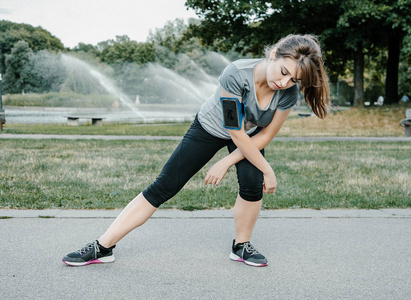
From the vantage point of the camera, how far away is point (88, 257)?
10.5ft

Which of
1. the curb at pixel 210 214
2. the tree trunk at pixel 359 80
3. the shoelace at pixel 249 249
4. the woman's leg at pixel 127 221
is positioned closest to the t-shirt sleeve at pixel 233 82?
the woman's leg at pixel 127 221

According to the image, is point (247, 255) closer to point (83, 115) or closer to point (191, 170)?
point (191, 170)

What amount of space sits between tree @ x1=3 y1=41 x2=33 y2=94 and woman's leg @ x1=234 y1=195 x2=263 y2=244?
59.3m

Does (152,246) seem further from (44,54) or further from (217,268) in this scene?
(44,54)

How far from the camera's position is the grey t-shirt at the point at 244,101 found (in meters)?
2.98

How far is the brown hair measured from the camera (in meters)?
2.76

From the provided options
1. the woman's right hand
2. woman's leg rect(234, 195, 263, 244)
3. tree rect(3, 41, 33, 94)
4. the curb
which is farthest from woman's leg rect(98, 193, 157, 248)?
tree rect(3, 41, 33, 94)

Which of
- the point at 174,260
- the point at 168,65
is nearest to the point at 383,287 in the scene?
the point at 174,260

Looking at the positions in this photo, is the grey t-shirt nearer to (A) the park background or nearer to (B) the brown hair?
(B) the brown hair

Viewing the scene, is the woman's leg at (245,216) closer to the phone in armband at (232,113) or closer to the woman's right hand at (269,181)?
the woman's right hand at (269,181)

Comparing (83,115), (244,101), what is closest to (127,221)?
(244,101)

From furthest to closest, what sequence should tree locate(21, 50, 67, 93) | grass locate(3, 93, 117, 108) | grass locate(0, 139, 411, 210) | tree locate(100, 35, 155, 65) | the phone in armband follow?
tree locate(100, 35, 155, 65) → tree locate(21, 50, 67, 93) → grass locate(3, 93, 117, 108) → grass locate(0, 139, 411, 210) → the phone in armband

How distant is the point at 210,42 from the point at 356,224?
2114 cm

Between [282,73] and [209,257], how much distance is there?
4.61 feet
